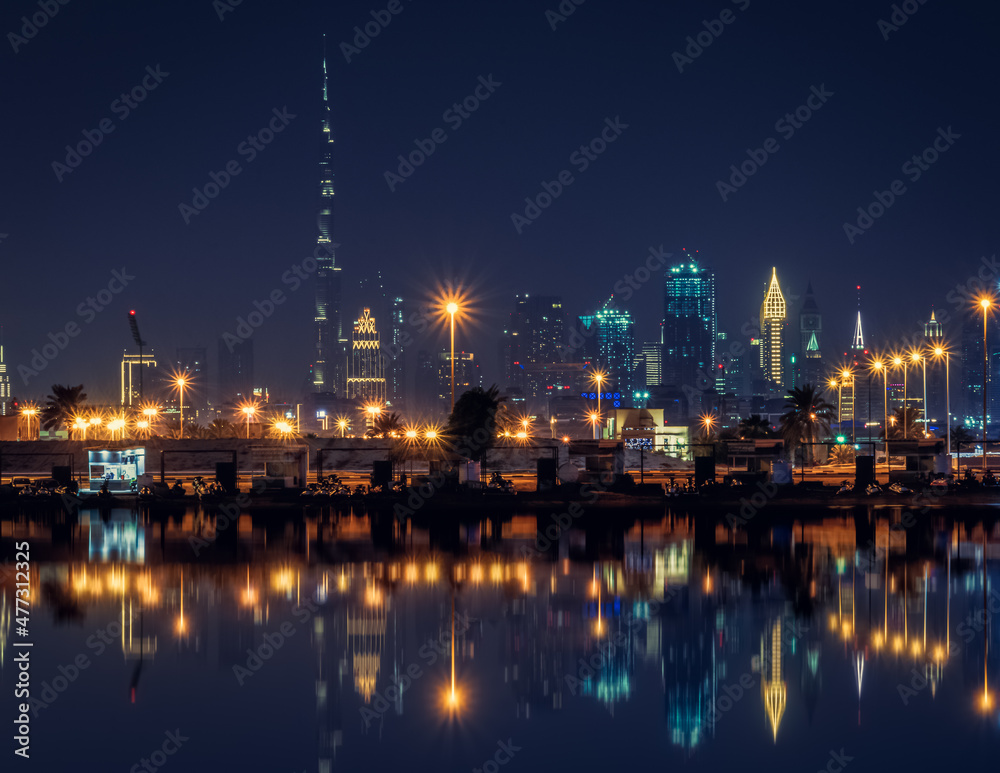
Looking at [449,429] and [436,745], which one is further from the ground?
[449,429]

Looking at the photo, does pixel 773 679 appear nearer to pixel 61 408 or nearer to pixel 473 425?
pixel 473 425

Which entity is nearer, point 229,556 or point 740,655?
point 740,655

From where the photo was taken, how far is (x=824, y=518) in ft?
133

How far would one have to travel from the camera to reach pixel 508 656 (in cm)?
2050

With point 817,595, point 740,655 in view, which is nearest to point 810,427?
point 817,595

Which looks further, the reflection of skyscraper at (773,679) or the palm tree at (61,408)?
the palm tree at (61,408)

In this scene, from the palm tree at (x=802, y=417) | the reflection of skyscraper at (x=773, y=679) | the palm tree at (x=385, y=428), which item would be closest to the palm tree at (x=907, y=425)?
the palm tree at (x=802, y=417)

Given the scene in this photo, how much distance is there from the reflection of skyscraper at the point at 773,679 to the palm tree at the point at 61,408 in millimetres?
81829

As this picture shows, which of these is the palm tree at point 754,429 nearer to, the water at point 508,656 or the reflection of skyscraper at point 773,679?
the water at point 508,656

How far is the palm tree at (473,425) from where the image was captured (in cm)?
5109

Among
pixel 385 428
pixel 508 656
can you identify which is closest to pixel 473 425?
pixel 508 656

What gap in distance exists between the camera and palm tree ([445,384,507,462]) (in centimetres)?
5109

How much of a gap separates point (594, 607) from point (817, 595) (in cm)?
554

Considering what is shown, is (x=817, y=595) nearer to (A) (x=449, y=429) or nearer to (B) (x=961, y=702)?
(B) (x=961, y=702)
